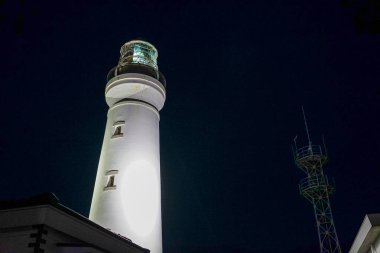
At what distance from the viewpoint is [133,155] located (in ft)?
75.5

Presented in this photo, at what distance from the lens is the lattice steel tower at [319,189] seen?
3111cm

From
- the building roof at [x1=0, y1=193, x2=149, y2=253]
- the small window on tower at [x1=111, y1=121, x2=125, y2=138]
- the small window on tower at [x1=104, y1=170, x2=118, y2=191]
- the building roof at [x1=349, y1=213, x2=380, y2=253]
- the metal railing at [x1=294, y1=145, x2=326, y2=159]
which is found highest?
the metal railing at [x1=294, y1=145, x2=326, y2=159]

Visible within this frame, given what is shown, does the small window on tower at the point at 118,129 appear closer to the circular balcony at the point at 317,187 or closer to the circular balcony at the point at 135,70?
the circular balcony at the point at 135,70

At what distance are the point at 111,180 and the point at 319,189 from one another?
18.4 metres

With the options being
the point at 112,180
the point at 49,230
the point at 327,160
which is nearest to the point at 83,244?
the point at 49,230

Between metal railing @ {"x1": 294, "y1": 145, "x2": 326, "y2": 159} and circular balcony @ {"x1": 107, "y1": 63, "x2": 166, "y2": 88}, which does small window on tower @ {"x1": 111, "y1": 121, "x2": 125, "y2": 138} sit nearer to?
circular balcony @ {"x1": 107, "y1": 63, "x2": 166, "y2": 88}

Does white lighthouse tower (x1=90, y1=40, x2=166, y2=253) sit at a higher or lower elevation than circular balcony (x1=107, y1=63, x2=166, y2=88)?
lower

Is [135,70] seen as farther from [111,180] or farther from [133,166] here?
[111,180]

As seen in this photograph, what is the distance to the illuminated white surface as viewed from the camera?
69.6 ft

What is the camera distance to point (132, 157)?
75.2 ft

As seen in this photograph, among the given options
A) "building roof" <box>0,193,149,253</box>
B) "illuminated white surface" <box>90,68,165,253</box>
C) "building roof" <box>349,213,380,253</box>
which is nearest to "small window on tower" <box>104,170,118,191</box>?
"illuminated white surface" <box>90,68,165,253</box>

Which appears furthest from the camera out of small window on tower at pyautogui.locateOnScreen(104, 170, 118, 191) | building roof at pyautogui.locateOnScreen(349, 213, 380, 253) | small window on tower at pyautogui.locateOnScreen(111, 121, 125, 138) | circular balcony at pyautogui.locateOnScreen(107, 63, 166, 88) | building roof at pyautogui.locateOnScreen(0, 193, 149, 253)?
circular balcony at pyautogui.locateOnScreen(107, 63, 166, 88)

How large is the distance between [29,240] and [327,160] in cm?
2751

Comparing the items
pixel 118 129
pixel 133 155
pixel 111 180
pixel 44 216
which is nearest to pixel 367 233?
pixel 44 216
